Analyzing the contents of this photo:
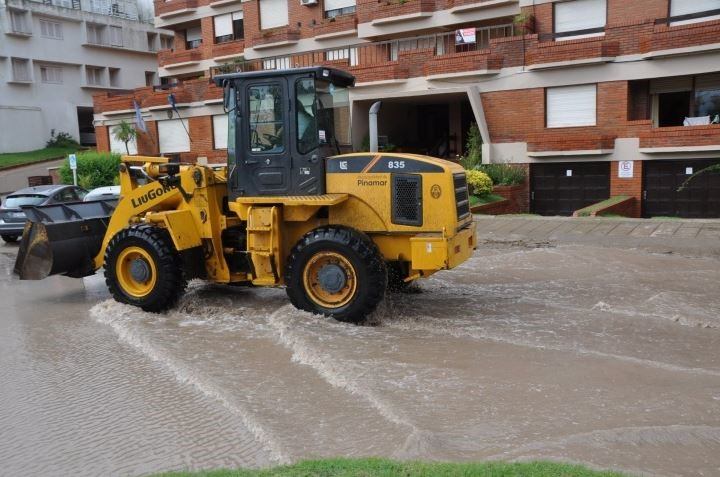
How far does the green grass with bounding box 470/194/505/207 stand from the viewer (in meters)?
20.5

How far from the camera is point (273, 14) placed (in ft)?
104

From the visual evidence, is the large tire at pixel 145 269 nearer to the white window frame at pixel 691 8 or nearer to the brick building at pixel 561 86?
the brick building at pixel 561 86

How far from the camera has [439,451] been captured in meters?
4.92

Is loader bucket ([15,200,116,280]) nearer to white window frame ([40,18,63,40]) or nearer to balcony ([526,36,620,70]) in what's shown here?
balcony ([526,36,620,70])

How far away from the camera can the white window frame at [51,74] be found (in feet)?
152

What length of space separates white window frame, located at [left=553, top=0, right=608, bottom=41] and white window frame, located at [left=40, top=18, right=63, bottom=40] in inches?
1414

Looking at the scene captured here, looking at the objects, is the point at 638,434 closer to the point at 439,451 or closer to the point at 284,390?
the point at 439,451

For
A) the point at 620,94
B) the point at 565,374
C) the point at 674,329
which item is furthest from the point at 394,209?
the point at 620,94

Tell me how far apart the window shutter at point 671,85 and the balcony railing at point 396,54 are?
4.98 meters

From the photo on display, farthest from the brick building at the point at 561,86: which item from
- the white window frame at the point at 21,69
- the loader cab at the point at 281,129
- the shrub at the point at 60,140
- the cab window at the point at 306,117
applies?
the white window frame at the point at 21,69

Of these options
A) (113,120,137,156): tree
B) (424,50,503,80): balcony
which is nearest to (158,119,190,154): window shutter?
(113,120,137,156): tree

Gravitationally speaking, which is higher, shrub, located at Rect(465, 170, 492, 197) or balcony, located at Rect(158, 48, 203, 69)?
balcony, located at Rect(158, 48, 203, 69)

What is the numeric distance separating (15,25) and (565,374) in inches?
1845

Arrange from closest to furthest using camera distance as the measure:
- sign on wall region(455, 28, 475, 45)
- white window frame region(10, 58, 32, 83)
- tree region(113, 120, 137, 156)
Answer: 1. sign on wall region(455, 28, 475, 45)
2. tree region(113, 120, 137, 156)
3. white window frame region(10, 58, 32, 83)
